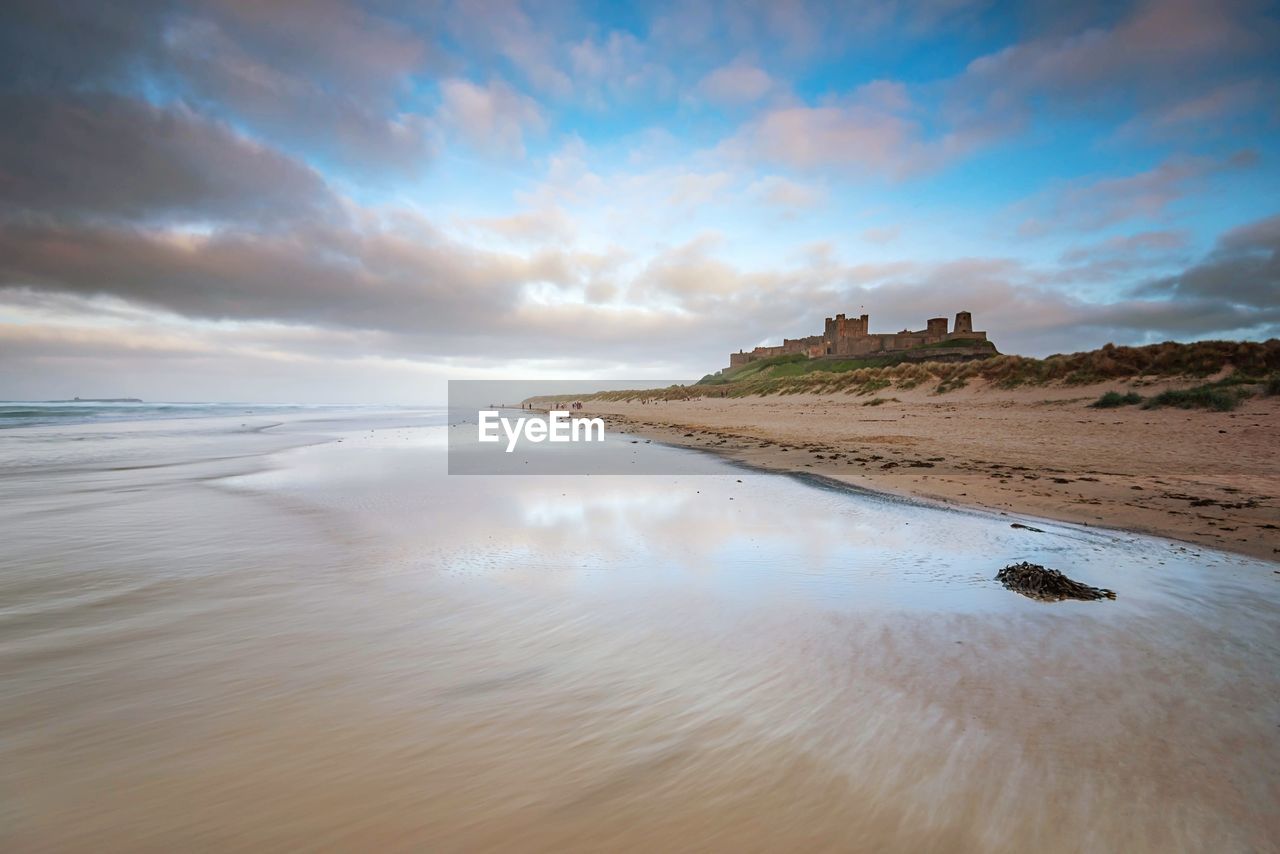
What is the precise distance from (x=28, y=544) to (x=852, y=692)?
8643mm

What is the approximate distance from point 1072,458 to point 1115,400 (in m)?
10.5

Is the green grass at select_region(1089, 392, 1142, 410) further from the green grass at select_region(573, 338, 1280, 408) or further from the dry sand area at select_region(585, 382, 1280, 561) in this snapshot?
the green grass at select_region(573, 338, 1280, 408)

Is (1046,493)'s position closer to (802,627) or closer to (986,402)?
(802,627)

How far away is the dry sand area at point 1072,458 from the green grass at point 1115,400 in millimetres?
375

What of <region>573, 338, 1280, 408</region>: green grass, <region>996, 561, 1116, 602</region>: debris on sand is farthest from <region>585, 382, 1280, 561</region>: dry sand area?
<region>996, 561, 1116, 602</region>: debris on sand

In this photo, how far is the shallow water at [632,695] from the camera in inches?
78.4

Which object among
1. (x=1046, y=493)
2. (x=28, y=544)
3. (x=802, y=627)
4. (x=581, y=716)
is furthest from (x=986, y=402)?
(x=28, y=544)

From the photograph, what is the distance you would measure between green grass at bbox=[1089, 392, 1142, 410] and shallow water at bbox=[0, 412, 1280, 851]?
55.6 ft

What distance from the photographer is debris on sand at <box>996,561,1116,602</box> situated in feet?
13.9

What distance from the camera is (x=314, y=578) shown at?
191 inches
